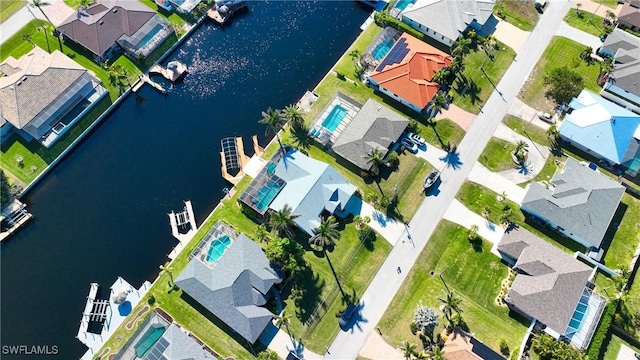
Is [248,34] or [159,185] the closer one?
[159,185]

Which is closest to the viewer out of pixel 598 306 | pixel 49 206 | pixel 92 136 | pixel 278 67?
pixel 598 306

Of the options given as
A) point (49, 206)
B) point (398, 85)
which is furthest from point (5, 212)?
point (398, 85)

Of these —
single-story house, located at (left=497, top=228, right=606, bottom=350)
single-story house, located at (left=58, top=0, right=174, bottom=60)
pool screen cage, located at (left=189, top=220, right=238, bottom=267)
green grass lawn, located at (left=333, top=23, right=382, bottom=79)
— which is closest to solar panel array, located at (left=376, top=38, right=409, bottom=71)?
green grass lawn, located at (left=333, top=23, right=382, bottom=79)

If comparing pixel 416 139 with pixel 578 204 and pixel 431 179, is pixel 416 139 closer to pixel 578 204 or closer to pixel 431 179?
pixel 431 179

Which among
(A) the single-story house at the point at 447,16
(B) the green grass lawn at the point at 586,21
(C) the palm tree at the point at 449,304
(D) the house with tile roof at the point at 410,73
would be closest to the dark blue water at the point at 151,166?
(D) the house with tile roof at the point at 410,73

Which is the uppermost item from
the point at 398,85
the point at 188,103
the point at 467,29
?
the point at 467,29

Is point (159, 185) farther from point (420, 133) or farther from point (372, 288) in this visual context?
point (420, 133)

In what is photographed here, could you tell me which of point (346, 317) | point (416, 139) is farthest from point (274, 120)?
point (346, 317)
